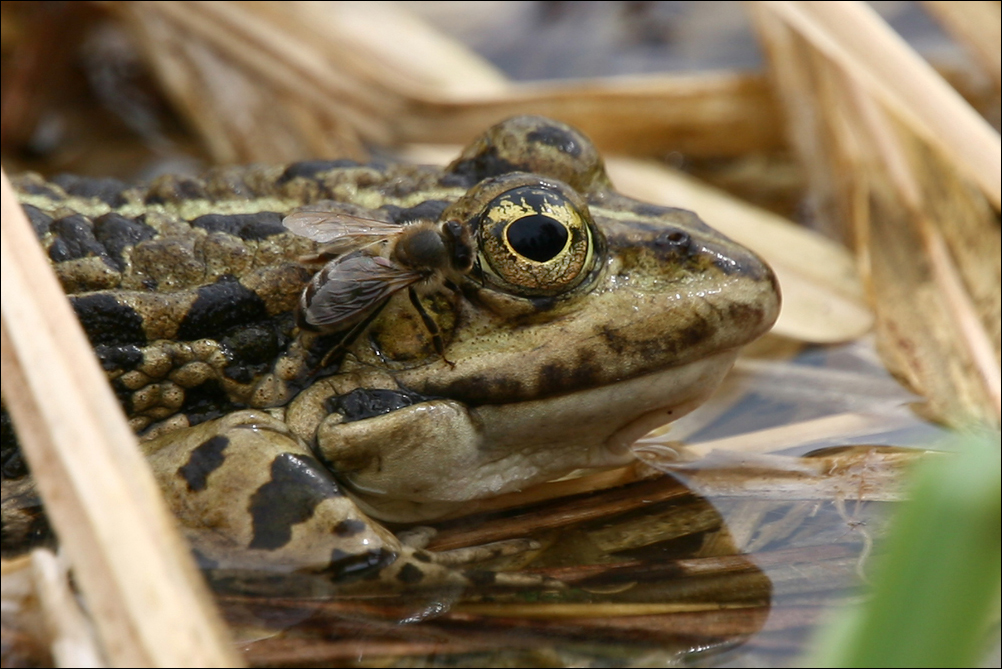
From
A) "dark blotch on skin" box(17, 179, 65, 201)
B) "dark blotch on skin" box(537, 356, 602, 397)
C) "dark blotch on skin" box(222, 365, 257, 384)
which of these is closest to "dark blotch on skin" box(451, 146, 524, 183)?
"dark blotch on skin" box(537, 356, 602, 397)

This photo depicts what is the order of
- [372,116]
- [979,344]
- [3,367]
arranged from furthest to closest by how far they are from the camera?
[372,116] → [979,344] → [3,367]

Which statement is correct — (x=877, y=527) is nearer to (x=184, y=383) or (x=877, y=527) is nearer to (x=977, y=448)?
(x=977, y=448)

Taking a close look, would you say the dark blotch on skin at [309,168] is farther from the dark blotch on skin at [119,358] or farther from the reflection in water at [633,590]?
the reflection in water at [633,590]

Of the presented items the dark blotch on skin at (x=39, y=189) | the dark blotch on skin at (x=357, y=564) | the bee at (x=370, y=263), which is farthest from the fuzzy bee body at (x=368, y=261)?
the dark blotch on skin at (x=39, y=189)

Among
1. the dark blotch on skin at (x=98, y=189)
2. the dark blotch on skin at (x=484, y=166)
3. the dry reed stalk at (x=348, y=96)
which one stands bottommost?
the dark blotch on skin at (x=484, y=166)

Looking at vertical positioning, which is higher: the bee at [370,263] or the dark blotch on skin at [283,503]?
the bee at [370,263]

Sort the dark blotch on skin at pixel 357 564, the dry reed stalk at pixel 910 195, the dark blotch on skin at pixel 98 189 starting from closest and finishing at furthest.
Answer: the dark blotch on skin at pixel 357 564, the dark blotch on skin at pixel 98 189, the dry reed stalk at pixel 910 195

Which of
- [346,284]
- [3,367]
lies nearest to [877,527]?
[346,284]
